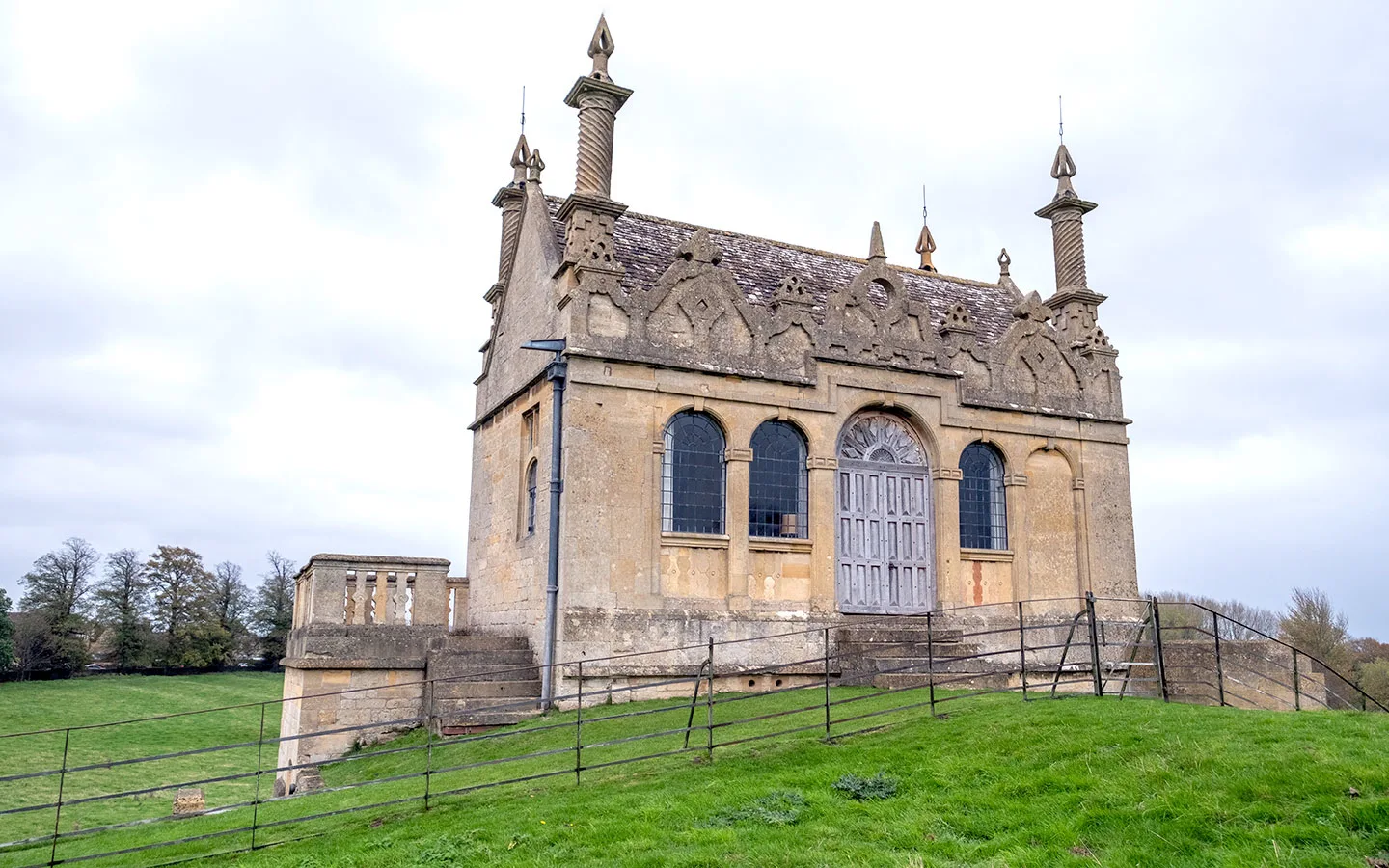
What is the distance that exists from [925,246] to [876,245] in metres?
6.99

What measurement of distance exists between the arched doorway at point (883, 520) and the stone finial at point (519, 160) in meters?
10.0

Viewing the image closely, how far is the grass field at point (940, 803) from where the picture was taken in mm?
7402

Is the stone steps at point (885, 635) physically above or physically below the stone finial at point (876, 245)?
below

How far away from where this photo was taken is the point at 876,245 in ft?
69.6

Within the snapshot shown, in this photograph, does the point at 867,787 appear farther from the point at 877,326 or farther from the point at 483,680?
the point at 877,326

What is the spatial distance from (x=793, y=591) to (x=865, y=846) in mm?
10447

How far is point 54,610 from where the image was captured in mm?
56000

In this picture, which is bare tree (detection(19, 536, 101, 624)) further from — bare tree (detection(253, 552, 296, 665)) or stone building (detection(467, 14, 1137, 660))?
stone building (detection(467, 14, 1137, 660))

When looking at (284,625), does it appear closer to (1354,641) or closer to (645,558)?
(645,558)

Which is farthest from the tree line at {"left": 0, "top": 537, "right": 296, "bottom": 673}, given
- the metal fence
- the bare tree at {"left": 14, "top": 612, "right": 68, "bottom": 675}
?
the metal fence

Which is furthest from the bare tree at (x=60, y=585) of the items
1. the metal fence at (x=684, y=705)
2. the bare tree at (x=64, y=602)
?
the metal fence at (x=684, y=705)

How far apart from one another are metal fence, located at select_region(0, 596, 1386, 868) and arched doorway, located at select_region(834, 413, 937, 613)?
60 cm

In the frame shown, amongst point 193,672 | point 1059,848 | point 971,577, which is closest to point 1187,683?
point 971,577

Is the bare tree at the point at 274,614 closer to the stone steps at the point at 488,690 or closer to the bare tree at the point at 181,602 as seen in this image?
the bare tree at the point at 181,602
